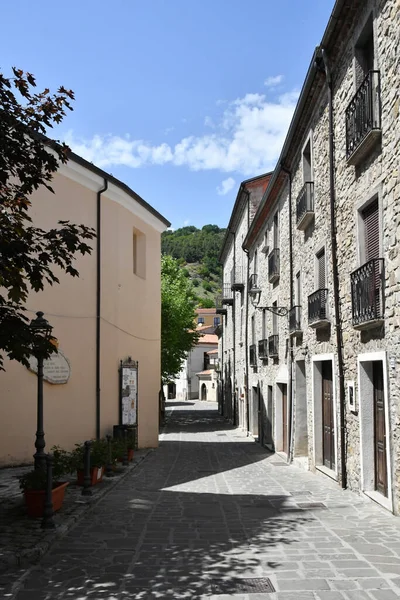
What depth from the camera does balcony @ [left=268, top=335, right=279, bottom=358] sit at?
18.2 meters

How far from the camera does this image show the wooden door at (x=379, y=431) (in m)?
8.89

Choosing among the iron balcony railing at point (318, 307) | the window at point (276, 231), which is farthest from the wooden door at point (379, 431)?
the window at point (276, 231)

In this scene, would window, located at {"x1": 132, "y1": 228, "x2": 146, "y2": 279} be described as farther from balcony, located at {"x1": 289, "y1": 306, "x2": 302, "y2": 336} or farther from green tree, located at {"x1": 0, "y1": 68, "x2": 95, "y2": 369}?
green tree, located at {"x1": 0, "y1": 68, "x2": 95, "y2": 369}

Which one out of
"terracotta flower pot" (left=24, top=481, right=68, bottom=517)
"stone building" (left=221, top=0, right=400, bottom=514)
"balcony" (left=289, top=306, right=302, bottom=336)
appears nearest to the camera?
"terracotta flower pot" (left=24, top=481, right=68, bottom=517)

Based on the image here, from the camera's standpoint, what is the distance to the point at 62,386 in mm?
13844

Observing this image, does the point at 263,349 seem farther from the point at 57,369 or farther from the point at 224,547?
the point at 224,547

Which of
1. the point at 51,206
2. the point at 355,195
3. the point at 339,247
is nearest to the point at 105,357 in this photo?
the point at 51,206

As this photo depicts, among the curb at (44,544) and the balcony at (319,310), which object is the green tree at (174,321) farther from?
the curb at (44,544)

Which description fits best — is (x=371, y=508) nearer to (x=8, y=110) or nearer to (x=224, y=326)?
(x=8, y=110)

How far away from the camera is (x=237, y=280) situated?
30406 mm

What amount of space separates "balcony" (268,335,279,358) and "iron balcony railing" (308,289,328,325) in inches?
216

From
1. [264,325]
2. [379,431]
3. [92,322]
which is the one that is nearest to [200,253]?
[264,325]

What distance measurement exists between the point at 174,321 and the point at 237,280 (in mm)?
3948

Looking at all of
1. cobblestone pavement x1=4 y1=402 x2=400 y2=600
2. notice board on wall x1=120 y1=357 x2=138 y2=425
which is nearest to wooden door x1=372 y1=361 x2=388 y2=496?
cobblestone pavement x1=4 y1=402 x2=400 y2=600
